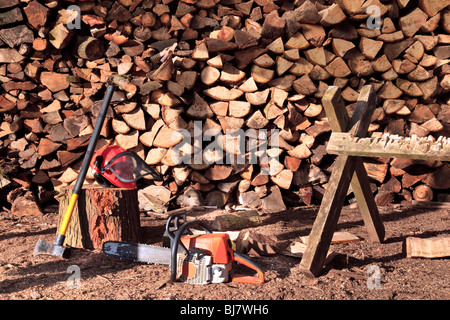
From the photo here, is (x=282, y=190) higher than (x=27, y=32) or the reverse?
the reverse

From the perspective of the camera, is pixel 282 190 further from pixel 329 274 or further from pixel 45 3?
pixel 45 3

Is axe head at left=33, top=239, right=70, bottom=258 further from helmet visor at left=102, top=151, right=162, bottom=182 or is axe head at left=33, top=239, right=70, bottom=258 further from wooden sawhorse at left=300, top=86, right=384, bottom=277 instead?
wooden sawhorse at left=300, top=86, right=384, bottom=277

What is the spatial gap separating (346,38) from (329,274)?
7.77ft

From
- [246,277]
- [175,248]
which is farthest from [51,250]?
[246,277]

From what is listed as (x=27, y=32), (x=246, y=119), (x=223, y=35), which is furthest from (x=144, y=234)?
(x=27, y=32)

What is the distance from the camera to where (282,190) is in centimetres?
455

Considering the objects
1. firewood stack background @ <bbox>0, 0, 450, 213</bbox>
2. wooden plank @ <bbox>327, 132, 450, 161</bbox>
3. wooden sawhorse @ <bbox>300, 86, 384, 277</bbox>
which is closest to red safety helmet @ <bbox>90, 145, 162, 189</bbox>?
firewood stack background @ <bbox>0, 0, 450, 213</bbox>

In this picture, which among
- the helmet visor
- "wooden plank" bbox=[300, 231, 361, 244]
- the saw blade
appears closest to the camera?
the saw blade

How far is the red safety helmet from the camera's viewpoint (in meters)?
3.18

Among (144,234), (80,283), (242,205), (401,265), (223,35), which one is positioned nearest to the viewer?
(80,283)

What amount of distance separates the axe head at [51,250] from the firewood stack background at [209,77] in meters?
1.43

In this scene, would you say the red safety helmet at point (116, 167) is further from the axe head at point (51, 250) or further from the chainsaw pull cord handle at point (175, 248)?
the chainsaw pull cord handle at point (175, 248)

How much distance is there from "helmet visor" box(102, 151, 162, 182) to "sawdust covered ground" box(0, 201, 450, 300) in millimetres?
530

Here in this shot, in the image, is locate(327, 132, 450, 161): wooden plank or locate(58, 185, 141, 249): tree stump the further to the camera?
locate(58, 185, 141, 249): tree stump
